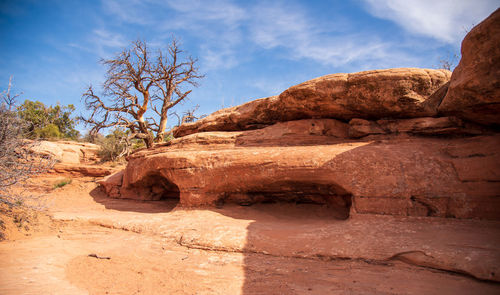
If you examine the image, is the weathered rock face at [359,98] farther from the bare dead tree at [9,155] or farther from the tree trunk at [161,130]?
the tree trunk at [161,130]

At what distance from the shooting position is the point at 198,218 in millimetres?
5547

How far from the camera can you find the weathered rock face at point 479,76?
3197 millimetres

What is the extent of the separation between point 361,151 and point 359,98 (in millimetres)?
1481

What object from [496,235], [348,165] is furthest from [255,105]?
[496,235]

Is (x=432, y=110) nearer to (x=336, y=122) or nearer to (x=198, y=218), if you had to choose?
(x=336, y=122)

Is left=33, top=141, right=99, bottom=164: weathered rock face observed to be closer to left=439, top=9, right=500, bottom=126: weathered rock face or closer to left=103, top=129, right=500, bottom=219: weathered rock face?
left=103, top=129, right=500, bottom=219: weathered rock face

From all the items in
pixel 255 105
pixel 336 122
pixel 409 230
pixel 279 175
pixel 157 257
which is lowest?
pixel 157 257

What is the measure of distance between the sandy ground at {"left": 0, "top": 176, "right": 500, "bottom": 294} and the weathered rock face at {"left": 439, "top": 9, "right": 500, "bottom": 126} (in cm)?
178

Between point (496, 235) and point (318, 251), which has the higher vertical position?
point (496, 235)

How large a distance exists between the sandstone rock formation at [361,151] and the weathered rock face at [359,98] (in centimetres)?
2

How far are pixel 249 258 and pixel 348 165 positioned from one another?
2.51 m

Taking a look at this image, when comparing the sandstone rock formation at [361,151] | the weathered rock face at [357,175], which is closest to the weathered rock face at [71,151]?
the sandstone rock formation at [361,151]

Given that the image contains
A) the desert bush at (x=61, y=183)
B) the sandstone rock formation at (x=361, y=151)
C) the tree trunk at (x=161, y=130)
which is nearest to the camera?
the sandstone rock formation at (x=361, y=151)

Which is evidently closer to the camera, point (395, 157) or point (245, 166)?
point (395, 157)
